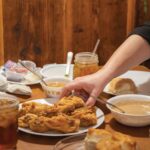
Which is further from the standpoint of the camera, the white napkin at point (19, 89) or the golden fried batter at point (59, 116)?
the white napkin at point (19, 89)

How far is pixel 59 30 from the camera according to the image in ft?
8.50

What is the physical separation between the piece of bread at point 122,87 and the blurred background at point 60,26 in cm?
113

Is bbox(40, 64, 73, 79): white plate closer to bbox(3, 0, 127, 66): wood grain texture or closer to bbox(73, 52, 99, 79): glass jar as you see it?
bbox(73, 52, 99, 79): glass jar

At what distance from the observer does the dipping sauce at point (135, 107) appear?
125 cm

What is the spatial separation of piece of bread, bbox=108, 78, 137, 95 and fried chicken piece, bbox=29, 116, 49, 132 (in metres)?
0.44

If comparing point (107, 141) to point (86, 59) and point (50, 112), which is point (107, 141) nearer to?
point (50, 112)

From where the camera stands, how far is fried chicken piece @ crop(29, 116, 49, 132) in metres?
1.14

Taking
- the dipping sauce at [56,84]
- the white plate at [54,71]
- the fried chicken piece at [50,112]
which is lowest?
the fried chicken piece at [50,112]

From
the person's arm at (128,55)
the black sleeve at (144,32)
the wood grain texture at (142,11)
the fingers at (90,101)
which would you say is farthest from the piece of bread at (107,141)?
the wood grain texture at (142,11)

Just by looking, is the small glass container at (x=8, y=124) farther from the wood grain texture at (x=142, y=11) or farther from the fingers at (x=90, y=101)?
the wood grain texture at (x=142, y=11)

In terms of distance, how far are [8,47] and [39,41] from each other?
8.1 inches

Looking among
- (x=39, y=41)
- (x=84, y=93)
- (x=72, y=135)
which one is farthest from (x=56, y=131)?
(x=39, y=41)

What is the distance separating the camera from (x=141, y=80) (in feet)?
5.44

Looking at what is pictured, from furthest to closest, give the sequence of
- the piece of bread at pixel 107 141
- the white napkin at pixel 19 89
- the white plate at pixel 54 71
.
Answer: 1. the white plate at pixel 54 71
2. the white napkin at pixel 19 89
3. the piece of bread at pixel 107 141
